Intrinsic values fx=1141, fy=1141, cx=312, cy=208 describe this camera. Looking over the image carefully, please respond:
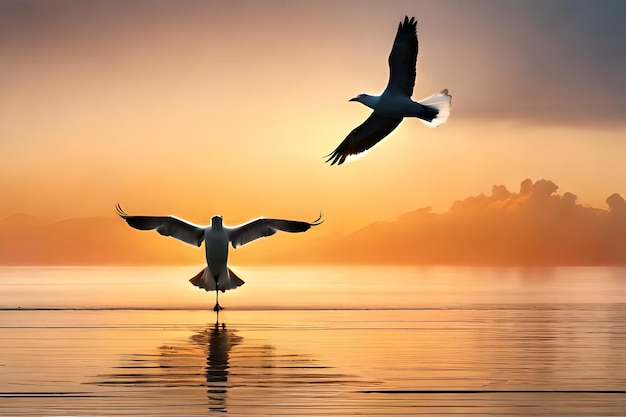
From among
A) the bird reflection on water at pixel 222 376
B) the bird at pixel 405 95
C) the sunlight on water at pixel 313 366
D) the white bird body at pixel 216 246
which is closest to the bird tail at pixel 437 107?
the bird at pixel 405 95

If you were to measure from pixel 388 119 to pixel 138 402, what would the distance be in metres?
11.4

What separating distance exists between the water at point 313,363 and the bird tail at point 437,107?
3.93 metres

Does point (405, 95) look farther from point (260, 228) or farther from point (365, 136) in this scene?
point (260, 228)

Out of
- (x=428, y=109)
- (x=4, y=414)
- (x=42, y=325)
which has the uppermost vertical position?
(x=428, y=109)

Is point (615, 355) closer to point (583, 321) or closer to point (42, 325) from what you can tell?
point (583, 321)

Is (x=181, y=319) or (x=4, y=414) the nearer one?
(x=4, y=414)

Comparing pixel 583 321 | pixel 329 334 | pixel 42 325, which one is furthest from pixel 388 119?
pixel 42 325

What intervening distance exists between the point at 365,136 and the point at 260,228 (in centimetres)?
431

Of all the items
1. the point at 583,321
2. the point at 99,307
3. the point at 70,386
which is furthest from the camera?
the point at 99,307

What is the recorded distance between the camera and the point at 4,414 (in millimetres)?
11859

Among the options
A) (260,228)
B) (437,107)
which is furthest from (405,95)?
(260,228)

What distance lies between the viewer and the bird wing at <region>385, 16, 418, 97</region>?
20.2 metres

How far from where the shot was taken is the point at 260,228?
26.0 metres

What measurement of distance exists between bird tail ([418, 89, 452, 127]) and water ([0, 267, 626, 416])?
3.93m
